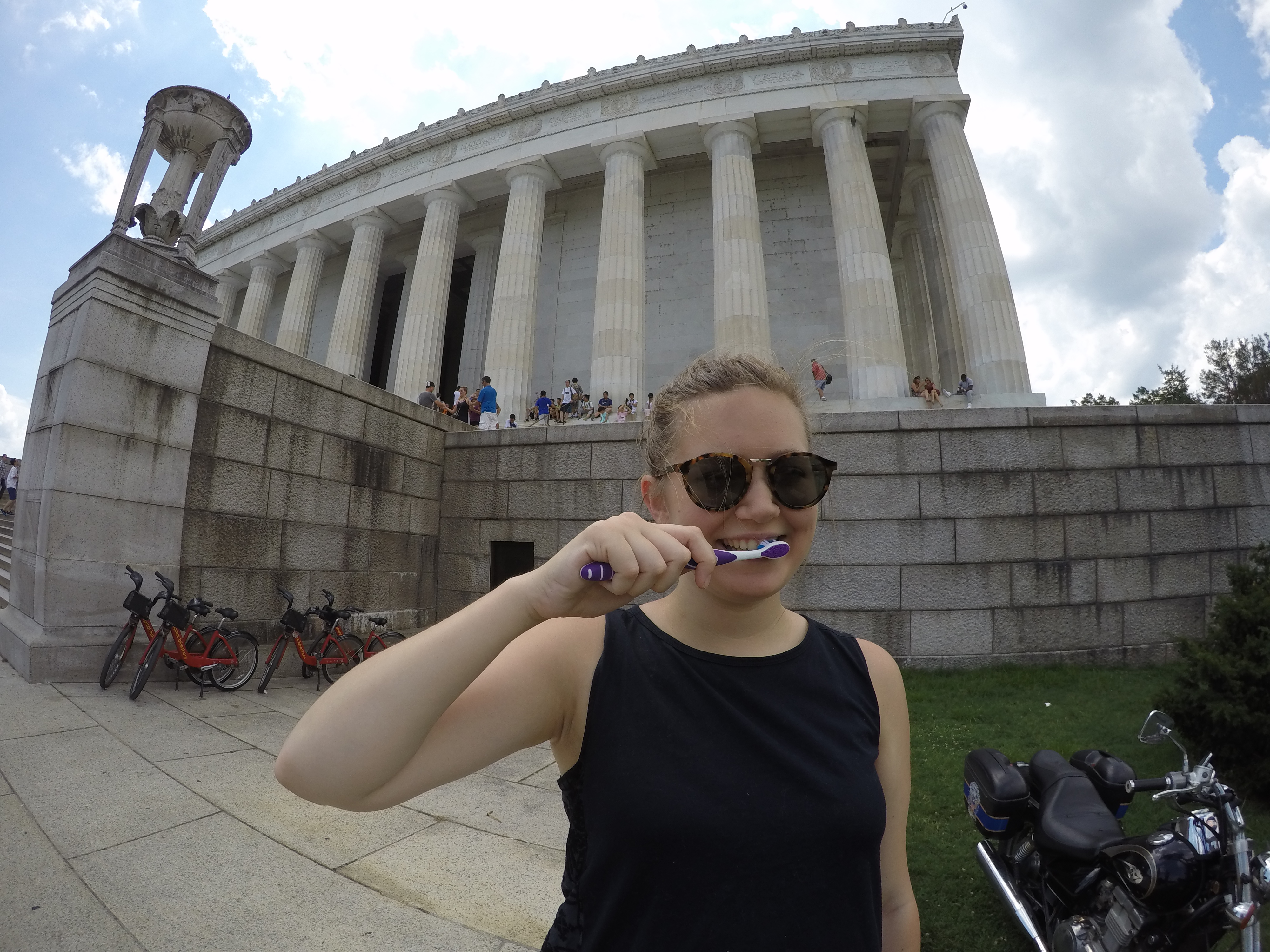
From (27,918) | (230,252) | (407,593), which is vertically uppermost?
(230,252)

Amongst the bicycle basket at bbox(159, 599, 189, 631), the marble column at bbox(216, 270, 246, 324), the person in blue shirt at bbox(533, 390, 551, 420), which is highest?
the marble column at bbox(216, 270, 246, 324)

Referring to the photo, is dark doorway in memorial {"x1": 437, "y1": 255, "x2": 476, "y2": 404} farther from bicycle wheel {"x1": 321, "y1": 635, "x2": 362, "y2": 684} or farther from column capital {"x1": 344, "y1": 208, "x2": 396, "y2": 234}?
bicycle wheel {"x1": 321, "y1": 635, "x2": 362, "y2": 684}

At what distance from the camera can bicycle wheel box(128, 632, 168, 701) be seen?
6.00m

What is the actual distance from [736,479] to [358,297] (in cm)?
2870

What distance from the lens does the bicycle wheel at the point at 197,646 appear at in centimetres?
Result: 664

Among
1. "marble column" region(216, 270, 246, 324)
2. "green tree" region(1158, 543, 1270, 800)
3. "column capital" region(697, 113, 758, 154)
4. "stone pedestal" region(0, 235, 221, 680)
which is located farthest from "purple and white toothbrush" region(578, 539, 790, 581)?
"marble column" region(216, 270, 246, 324)

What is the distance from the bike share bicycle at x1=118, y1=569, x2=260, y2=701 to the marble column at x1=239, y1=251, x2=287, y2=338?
28819 mm

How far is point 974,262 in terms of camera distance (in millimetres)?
19312

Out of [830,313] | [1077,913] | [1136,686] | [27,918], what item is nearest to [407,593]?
[27,918]

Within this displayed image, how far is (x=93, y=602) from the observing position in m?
6.64

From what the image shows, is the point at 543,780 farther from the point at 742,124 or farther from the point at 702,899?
the point at 742,124

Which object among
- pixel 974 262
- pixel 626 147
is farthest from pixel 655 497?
pixel 626 147

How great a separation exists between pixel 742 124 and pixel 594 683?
25466 mm

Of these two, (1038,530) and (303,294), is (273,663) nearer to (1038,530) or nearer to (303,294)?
(1038,530)
